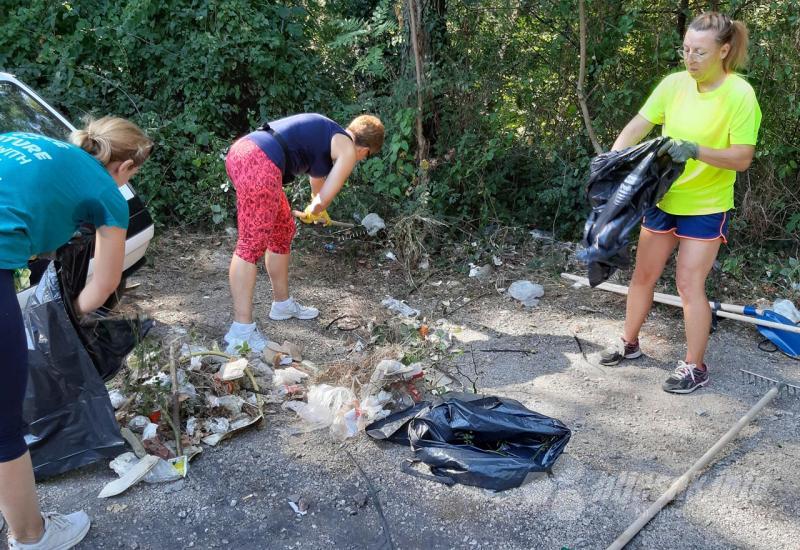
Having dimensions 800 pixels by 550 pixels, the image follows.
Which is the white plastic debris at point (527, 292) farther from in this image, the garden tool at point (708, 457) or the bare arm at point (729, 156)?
the bare arm at point (729, 156)

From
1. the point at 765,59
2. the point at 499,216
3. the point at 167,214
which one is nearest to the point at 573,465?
the point at 499,216

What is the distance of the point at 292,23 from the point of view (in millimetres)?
7016

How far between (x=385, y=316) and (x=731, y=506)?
2.60m

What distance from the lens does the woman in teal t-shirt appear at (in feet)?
6.94

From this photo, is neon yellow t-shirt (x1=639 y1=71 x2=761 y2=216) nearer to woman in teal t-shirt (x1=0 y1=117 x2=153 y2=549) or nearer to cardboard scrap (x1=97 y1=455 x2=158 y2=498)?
woman in teal t-shirt (x1=0 y1=117 x2=153 y2=549)

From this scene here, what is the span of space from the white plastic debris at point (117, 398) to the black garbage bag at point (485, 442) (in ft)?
4.44

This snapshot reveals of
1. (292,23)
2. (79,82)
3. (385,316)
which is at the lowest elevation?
(385,316)

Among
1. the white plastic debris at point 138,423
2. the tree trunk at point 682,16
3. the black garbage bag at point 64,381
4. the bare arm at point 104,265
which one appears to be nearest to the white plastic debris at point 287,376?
the white plastic debris at point 138,423

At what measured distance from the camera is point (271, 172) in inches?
159

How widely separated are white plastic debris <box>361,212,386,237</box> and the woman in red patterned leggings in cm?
145

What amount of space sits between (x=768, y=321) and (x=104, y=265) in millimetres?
3779

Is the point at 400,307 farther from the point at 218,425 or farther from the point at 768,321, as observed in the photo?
the point at 768,321

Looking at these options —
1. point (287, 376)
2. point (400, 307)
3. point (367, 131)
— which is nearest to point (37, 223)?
point (287, 376)

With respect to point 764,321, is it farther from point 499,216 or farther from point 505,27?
point 505,27
